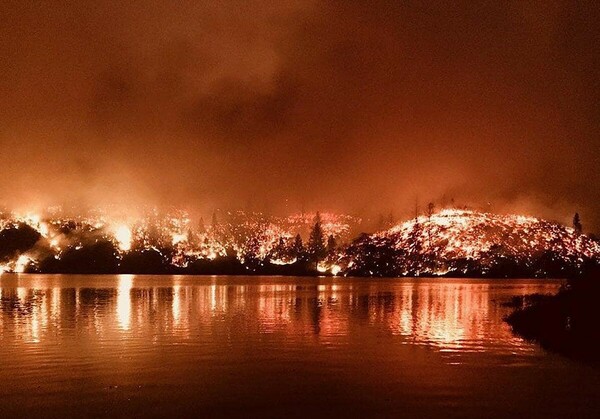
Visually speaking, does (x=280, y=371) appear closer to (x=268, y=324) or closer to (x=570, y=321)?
(x=268, y=324)

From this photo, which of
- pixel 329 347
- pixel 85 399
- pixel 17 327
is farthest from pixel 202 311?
pixel 85 399

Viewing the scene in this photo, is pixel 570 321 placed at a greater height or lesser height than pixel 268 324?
greater

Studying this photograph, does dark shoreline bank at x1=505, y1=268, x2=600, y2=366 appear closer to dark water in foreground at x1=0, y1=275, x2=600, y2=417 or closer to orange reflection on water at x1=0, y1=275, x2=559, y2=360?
orange reflection on water at x1=0, y1=275, x2=559, y2=360

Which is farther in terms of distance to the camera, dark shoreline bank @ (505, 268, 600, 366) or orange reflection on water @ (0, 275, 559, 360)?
orange reflection on water @ (0, 275, 559, 360)

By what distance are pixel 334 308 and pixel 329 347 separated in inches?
1407

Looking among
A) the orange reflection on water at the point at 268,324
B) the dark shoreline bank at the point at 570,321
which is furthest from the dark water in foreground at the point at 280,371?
the dark shoreline bank at the point at 570,321

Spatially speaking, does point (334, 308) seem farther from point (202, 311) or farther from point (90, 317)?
point (90, 317)

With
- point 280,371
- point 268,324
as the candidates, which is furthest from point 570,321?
point 280,371

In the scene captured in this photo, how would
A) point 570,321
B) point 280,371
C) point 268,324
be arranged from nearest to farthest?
point 280,371
point 570,321
point 268,324

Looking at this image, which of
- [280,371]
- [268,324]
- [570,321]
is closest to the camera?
[280,371]

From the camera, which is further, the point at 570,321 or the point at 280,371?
the point at 570,321

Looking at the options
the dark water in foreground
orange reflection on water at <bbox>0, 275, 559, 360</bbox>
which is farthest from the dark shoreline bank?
the dark water in foreground

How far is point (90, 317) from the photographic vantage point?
193ft

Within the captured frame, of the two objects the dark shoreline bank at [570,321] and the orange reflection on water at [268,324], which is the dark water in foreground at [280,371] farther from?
the dark shoreline bank at [570,321]
